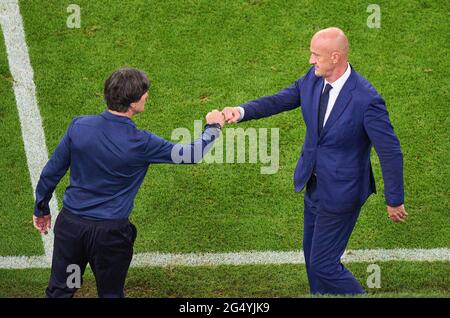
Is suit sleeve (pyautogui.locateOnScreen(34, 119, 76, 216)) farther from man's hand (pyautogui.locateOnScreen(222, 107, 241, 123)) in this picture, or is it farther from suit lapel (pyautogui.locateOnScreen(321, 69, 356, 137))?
suit lapel (pyautogui.locateOnScreen(321, 69, 356, 137))

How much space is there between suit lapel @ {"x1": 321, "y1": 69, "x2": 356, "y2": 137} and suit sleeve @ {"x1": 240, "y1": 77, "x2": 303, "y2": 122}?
0.56 metres

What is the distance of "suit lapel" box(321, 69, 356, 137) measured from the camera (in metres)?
6.61

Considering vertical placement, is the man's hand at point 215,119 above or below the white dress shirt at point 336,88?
below

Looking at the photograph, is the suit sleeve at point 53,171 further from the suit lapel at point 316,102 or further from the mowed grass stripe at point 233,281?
the suit lapel at point 316,102

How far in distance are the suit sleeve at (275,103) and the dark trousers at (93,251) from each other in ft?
4.43

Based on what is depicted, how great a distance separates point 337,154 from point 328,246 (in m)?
0.66

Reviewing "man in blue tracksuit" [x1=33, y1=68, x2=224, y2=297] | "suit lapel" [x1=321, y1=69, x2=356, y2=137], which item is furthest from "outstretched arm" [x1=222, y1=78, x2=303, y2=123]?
"man in blue tracksuit" [x1=33, y1=68, x2=224, y2=297]

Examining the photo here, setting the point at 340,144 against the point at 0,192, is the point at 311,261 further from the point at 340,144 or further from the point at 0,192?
the point at 0,192

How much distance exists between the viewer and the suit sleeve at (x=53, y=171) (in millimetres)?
6359

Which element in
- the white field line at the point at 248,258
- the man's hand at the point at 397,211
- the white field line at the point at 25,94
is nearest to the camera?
the man's hand at the point at 397,211

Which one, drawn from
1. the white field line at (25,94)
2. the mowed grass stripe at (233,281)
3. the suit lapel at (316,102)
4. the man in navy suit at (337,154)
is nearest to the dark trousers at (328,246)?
the man in navy suit at (337,154)

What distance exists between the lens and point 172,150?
6.48 metres

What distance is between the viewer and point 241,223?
28.5 feet
